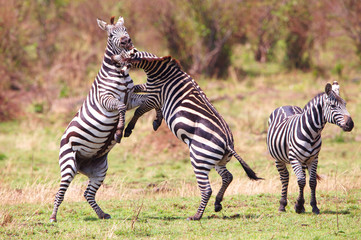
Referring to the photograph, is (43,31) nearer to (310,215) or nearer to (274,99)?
(274,99)

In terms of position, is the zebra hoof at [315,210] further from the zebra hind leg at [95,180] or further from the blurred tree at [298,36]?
the blurred tree at [298,36]

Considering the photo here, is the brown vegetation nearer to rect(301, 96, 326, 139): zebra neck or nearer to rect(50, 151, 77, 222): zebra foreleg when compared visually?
rect(50, 151, 77, 222): zebra foreleg

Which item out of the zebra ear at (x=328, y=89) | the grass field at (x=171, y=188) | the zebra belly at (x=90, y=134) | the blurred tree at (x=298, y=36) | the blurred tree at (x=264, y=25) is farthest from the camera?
the blurred tree at (x=264, y=25)

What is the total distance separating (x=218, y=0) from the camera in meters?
25.2

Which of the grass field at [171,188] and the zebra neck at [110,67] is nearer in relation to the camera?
the grass field at [171,188]

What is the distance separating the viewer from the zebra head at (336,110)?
713 centimetres

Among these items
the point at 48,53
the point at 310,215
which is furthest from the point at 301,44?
the point at 310,215

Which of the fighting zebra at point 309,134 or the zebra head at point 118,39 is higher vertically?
the zebra head at point 118,39

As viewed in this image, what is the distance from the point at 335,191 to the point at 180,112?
12.4 ft

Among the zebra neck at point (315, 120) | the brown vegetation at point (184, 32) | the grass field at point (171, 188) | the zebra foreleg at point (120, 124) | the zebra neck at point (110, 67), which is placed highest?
the brown vegetation at point (184, 32)

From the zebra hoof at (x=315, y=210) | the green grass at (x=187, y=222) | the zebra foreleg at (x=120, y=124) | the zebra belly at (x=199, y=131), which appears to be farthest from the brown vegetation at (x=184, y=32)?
the zebra hoof at (x=315, y=210)

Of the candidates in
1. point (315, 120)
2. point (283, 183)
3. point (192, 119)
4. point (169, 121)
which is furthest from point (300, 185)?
point (169, 121)

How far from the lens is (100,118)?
24.7ft

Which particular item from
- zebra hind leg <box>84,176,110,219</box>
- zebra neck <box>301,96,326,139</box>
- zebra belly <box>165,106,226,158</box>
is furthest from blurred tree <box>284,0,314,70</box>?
zebra hind leg <box>84,176,110,219</box>
